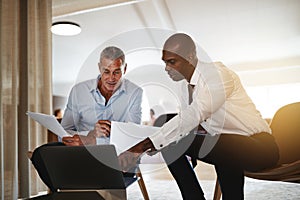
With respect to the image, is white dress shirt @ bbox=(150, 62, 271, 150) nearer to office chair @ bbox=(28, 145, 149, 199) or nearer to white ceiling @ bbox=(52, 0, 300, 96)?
office chair @ bbox=(28, 145, 149, 199)

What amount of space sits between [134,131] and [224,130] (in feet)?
1.20

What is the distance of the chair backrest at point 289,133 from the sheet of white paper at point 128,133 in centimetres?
70

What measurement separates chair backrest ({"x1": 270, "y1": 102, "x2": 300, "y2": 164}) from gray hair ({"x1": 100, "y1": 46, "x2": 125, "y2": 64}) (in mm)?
834

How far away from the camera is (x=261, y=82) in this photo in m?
6.66

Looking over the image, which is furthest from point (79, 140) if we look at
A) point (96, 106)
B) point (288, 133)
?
point (288, 133)

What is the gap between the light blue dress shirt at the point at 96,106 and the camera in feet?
5.16

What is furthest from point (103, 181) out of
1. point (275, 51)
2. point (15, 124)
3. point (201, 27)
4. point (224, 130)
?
point (275, 51)

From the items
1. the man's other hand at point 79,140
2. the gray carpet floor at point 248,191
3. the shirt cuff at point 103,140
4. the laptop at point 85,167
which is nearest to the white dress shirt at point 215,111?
the laptop at point 85,167

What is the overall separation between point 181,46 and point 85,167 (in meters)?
0.61

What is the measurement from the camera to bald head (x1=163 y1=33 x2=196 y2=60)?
4.08ft

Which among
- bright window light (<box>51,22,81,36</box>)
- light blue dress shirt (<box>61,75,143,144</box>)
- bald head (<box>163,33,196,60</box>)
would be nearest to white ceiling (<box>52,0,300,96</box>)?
bright window light (<box>51,22,81,36</box>)

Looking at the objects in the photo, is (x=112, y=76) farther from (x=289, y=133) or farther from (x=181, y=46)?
(x=289, y=133)

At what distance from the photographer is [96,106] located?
1621mm

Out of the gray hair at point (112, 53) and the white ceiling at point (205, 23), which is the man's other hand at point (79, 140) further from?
the white ceiling at point (205, 23)
